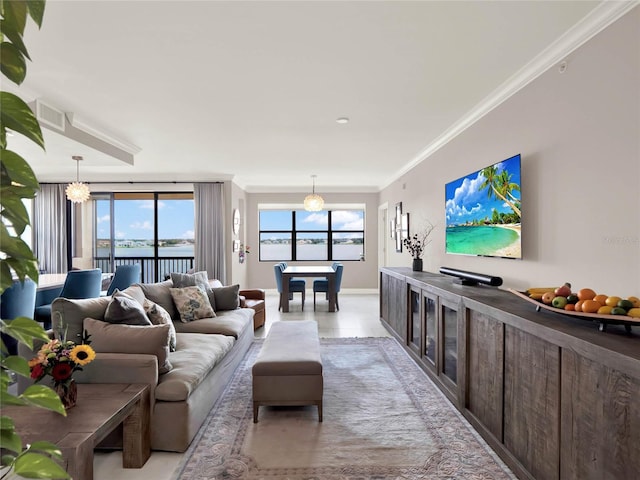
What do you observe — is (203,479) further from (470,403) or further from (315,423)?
(470,403)

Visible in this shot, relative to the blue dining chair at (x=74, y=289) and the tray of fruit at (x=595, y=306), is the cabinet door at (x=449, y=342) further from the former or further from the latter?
the blue dining chair at (x=74, y=289)

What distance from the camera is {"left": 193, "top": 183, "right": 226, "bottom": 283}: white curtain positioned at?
762 centimetres

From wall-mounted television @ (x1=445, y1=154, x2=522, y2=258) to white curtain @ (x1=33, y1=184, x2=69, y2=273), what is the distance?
740 cm

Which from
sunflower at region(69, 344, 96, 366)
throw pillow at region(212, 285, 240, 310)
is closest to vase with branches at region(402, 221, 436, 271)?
throw pillow at region(212, 285, 240, 310)

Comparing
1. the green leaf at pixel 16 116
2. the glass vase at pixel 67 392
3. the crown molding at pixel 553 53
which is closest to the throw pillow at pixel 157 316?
the glass vase at pixel 67 392

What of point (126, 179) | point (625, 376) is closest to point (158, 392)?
point (625, 376)

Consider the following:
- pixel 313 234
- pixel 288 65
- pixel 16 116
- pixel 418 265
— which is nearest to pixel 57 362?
pixel 16 116

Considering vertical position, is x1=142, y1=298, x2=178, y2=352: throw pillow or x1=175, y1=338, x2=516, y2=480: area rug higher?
x1=142, y1=298, x2=178, y2=352: throw pillow

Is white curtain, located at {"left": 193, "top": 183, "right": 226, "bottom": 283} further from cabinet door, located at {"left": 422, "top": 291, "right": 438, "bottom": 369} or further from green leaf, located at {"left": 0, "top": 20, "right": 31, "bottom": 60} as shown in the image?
green leaf, located at {"left": 0, "top": 20, "right": 31, "bottom": 60}

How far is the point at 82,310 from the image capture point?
2.57 meters

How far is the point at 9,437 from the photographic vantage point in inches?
22.9

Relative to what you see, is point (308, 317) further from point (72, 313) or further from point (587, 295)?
point (587, 295)

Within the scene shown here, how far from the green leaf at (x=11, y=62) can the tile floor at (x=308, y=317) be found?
85.8 inches

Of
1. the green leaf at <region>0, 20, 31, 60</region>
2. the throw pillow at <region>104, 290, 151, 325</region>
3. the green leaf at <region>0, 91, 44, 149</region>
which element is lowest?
the throw pillow at <region>104, 290, 151, 325</region>
